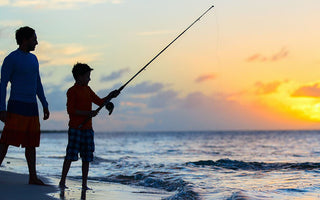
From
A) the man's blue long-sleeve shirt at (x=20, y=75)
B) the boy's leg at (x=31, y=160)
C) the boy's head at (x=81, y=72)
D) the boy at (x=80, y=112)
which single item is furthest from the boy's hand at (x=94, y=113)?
the boy's leg at (x=31, y=160)

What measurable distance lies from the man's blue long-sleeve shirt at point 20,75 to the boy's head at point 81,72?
436 mm

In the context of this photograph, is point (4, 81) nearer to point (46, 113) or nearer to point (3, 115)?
point (3, 115)

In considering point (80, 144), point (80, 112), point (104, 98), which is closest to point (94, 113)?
point (80, 112)

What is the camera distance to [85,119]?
4.79 m

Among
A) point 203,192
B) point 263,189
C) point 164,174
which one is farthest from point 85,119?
point 164,174

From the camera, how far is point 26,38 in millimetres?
4680

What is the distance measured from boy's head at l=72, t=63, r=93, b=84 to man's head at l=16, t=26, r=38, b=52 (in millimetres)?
528

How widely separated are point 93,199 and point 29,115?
117 centimetres

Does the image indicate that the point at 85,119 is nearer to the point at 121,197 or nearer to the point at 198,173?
the point at 121,197

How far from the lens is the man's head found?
4684mm

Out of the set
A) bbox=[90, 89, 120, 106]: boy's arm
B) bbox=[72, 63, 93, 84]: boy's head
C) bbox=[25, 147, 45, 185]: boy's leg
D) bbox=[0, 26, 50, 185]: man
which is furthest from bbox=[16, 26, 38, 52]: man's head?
bbox=[25, 147, 45, 185]: boy's leg

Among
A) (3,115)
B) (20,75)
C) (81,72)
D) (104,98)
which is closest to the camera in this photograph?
(3,115)

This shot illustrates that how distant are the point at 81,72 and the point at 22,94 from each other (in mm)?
683

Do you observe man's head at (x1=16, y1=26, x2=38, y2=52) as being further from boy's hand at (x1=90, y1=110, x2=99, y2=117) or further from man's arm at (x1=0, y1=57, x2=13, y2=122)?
boy's hand at (x1=90, y1=110, x2=99, y2=117)
